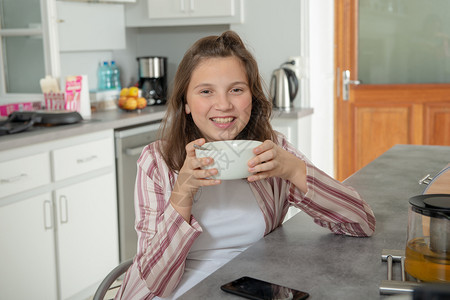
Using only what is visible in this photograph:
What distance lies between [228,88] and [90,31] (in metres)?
2.74

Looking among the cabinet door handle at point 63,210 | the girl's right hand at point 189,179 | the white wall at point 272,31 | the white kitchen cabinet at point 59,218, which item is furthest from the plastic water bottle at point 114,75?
the girl's right hand at point 189,179

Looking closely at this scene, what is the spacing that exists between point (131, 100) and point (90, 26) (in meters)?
0.57

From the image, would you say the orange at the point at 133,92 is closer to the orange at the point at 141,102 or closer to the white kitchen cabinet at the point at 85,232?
the orange at the point at 141,102

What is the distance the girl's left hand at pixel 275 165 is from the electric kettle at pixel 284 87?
8.20 ft

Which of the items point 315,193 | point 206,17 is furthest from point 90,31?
point 315,193

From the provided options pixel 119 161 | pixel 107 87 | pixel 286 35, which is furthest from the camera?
pixel 107 87

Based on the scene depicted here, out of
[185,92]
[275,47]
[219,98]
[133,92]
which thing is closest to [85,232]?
[133,92]

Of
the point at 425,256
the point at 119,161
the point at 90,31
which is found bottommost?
the point at 119,161

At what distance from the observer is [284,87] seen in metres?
3.68

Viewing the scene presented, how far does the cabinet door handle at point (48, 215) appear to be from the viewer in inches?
107

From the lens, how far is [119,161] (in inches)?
128

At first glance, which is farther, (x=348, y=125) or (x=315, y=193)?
(x=348, y=125)

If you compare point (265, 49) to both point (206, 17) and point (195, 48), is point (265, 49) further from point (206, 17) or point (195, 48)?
point (195, 48)

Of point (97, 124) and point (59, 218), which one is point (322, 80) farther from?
point (59, 218)
